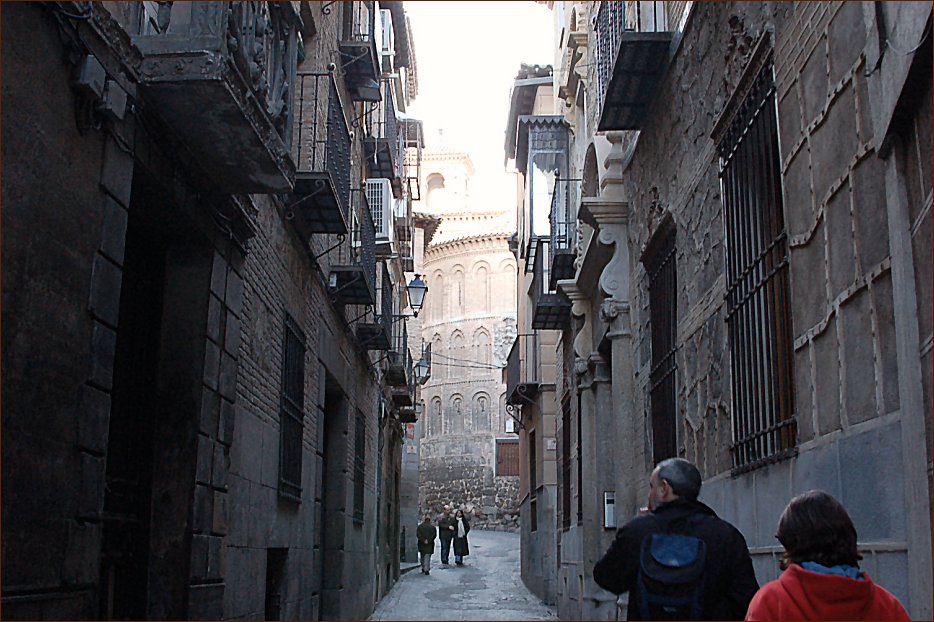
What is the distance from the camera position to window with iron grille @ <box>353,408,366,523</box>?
55.4 ft

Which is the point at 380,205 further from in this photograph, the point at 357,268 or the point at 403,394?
the point at 403,394

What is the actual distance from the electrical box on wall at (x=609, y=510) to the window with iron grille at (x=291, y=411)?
11.0 ft

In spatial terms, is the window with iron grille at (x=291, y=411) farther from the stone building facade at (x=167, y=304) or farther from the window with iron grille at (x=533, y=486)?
the window with iron grille at (x=533, y=486)

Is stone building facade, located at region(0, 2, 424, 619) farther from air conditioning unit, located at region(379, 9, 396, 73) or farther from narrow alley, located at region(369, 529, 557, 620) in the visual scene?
air conditioning unit, located at region(379, 9, 396, 73)

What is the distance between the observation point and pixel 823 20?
5.03m

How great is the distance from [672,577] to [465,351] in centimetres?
5609

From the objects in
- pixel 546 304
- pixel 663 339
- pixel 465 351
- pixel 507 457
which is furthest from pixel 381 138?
pixel 465 351

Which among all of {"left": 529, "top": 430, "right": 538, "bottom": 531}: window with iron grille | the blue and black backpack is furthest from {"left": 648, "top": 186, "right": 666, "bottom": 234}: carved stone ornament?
{"left": 529, "top": 430, "right": 538, "bottom": 531}: window with iron grille

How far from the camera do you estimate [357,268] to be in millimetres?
14008

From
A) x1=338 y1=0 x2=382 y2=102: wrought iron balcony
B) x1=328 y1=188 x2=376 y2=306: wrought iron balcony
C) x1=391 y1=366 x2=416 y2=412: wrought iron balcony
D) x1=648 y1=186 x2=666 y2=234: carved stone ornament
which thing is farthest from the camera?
x1=391 y1=366 x2=416 y2=412: wrought iron balcony

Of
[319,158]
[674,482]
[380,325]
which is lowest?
[674,482]

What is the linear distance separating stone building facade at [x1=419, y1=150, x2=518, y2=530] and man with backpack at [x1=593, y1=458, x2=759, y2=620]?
52.8m

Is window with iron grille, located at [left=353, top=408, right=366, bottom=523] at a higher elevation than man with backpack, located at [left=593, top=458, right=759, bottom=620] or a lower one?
higher

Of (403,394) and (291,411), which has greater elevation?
(403,394)
